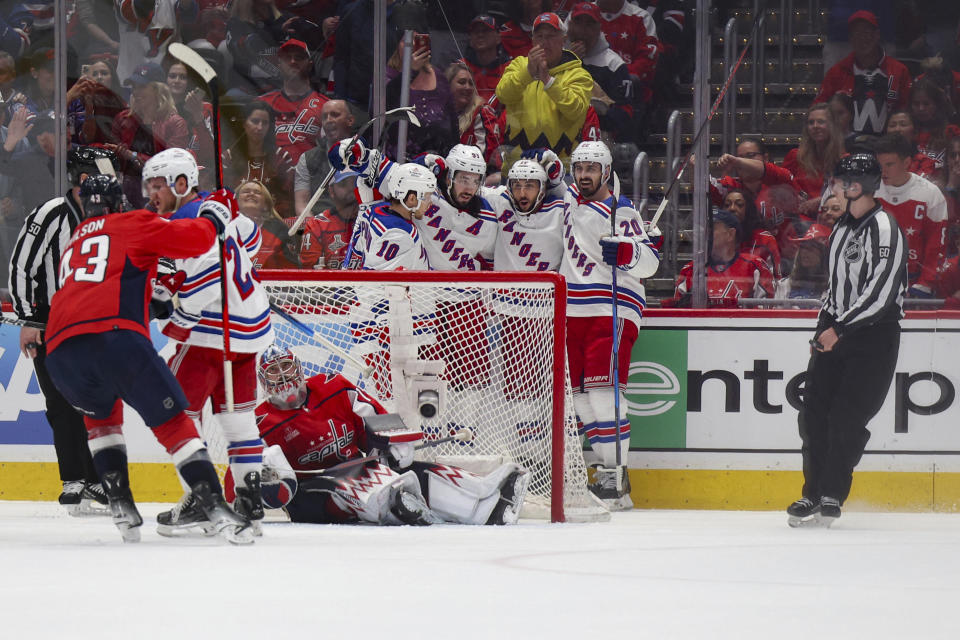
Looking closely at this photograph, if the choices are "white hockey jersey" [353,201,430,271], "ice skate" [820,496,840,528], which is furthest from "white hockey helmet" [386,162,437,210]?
"ice skate" [820,496,840,528]

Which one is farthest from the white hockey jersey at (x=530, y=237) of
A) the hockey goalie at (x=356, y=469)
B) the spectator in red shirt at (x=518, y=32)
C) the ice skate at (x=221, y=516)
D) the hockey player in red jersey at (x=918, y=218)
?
the ice skate at (x=221, y=516)

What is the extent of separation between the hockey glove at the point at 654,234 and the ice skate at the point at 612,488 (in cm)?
96

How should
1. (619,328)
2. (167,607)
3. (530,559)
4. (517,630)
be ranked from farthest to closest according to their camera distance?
(619,328) → (530,559) → (167,607) → (517,630)

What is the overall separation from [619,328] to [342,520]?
163cm

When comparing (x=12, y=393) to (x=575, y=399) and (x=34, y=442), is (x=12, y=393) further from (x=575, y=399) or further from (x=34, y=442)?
(x=575, y=399)

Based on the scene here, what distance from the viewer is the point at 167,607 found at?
112 inches

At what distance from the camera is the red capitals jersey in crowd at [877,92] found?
6.25 m

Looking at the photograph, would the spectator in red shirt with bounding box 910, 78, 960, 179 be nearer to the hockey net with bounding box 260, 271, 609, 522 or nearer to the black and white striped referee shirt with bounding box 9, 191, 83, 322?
the hockey net with bounding box 260, 271, 609, 522

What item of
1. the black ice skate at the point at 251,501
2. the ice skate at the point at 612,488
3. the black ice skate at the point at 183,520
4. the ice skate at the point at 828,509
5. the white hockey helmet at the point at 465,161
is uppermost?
the white hockey helmet at the point at 465,161

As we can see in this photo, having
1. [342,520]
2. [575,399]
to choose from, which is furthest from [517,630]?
[575,399]

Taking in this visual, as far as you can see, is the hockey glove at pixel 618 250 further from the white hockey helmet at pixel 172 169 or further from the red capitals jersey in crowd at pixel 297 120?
the white hockey helmet at pixel 172 169

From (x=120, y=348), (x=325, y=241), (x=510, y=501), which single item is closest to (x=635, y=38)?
(x=325, y=241)

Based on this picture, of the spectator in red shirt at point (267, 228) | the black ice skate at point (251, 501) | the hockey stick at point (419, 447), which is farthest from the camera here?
the spectator in red shirt at point (267, 228)

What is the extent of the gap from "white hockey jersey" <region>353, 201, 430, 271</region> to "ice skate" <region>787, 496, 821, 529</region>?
1.91 meters
